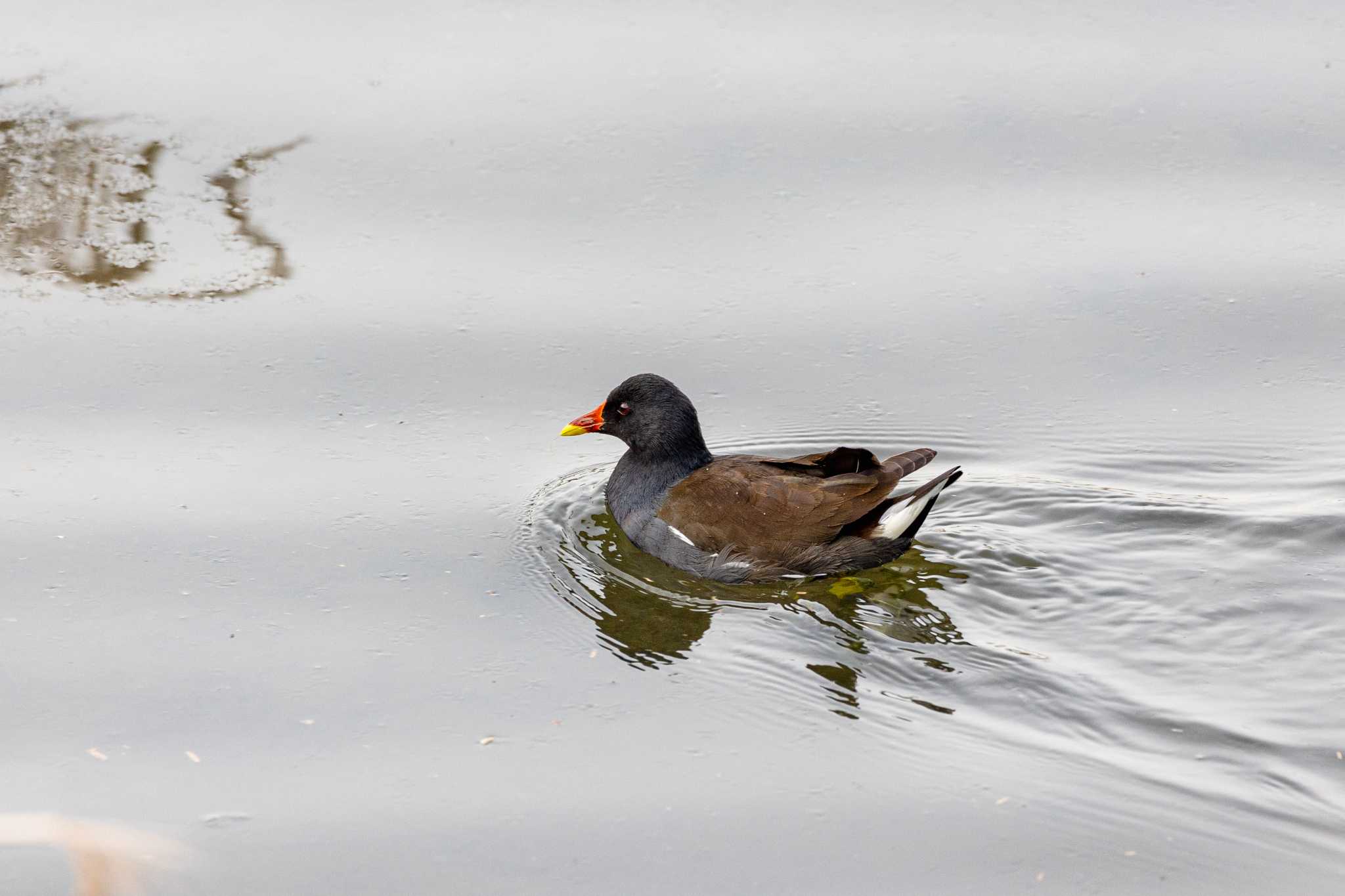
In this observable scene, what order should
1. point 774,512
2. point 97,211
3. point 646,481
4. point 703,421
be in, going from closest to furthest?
1. point 774,512
2. point 646,481
3. point 703,421
4. point 97,211

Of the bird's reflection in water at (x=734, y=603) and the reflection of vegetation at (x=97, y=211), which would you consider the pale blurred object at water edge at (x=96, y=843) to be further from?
the reflection of vegetation at (x=97, y=211)

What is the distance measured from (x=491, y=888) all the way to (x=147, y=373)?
3.75 metres

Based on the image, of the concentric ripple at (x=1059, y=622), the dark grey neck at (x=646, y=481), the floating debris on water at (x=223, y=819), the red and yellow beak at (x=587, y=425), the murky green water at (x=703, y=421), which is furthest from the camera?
the red and yellow beak at (x=587, y=425)

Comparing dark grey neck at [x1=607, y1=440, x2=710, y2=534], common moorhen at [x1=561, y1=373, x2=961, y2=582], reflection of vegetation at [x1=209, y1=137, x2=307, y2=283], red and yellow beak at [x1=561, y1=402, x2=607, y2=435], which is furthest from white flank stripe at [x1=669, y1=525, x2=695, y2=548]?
reflection of vegetation at [x1=209, y1=137, x2=307, y2=283]

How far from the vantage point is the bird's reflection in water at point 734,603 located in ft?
19.9

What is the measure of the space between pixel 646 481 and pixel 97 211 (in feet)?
11.1

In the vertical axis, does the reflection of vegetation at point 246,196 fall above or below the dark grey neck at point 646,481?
above

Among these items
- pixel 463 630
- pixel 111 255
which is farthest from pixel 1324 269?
pixel 111 255

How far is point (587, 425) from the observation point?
7094 mm

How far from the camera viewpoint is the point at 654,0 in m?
10.2

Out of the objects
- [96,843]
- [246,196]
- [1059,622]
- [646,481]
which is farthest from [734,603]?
[246,196]

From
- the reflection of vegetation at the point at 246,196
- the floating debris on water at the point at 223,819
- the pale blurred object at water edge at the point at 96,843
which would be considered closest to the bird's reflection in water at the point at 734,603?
the floating debris on water at the point at 223,819

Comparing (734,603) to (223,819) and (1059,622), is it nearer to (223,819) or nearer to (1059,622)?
(1059,622)

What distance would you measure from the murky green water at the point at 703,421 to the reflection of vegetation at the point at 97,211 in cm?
3
